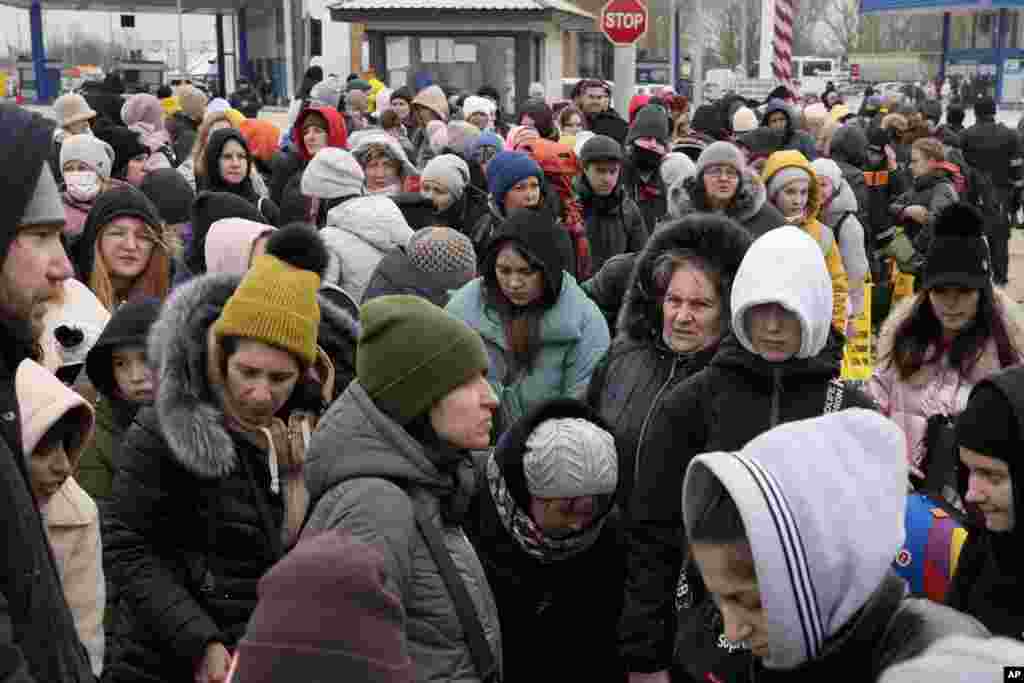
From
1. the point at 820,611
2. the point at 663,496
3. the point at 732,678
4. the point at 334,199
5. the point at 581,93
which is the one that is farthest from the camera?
the point at 581,93

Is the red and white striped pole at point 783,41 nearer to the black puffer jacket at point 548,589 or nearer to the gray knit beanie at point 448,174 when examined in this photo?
the gray knit beanie at point 448,174

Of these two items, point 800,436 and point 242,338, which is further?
point 242,338

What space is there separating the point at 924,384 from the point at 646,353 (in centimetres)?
106

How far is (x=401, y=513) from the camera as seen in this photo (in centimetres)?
279

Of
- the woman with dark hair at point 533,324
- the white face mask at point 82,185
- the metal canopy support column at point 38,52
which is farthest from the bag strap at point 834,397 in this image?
the metal canopy support column at point 38,52

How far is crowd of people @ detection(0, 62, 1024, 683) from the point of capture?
2.08 meters

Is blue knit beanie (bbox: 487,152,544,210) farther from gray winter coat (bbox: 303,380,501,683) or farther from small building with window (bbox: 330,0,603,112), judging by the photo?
small building with window (bbox: 330,0,603,112)

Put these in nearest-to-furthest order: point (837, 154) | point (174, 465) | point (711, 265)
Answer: point (174, 465), point (711, 265), point (837, 154)

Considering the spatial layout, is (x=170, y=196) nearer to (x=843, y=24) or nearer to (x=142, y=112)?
(x=142, y=112)

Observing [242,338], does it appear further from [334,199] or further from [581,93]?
[581,93]


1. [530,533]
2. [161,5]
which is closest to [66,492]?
[530,533]

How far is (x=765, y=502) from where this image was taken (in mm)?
2098

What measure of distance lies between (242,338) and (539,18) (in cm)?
2032

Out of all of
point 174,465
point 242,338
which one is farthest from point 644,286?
point 174,465
